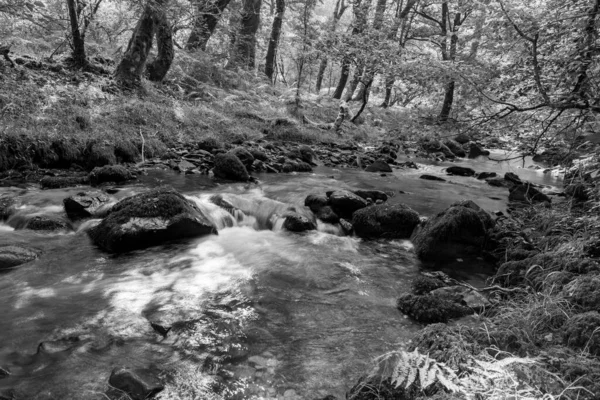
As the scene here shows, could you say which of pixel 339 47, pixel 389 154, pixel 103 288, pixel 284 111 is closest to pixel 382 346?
pixel 103 288

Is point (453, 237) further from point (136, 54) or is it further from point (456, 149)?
point (456, 149)

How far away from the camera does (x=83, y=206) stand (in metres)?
7.31

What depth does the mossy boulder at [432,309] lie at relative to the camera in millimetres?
4480

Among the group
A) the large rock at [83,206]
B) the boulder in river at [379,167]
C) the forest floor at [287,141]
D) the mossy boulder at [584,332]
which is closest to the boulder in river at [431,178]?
the boulder in river at [379,167]

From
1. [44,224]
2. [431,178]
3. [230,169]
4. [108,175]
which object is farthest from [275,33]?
[44,224]

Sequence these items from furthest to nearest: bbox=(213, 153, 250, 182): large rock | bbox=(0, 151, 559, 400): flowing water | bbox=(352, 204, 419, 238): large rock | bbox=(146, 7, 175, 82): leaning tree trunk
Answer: bbox=(146, 7, 175, 82): leaning tree trunk
bbox=(213, 153, 250, 182): large rock
bbox=(352, 204, 419, 238): large rock
bbox=(0, 151, 559, 400): flowing water

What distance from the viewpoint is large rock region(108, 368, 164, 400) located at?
3.12 metres

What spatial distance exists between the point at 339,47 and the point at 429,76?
497 inches

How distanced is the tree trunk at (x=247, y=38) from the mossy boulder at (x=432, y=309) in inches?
816

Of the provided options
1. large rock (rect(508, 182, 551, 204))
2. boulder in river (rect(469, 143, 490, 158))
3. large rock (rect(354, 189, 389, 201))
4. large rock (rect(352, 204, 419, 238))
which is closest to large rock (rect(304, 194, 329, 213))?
large rock (rect(352, 204, 419, 238))

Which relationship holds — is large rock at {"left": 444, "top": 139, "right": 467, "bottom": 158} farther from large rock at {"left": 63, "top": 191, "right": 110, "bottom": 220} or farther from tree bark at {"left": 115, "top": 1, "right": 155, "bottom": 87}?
large rock at {"left": 63, "top": 191, "right": 110, "bottom": 220}

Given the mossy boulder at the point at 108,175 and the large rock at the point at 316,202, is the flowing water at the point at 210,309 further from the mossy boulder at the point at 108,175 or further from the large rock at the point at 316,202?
the mossy boulder at the point at 108,175

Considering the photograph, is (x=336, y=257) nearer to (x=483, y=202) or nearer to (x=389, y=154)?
(x=483, y=202)

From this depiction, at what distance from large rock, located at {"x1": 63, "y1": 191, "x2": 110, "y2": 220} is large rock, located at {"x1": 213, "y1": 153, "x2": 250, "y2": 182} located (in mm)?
3906
